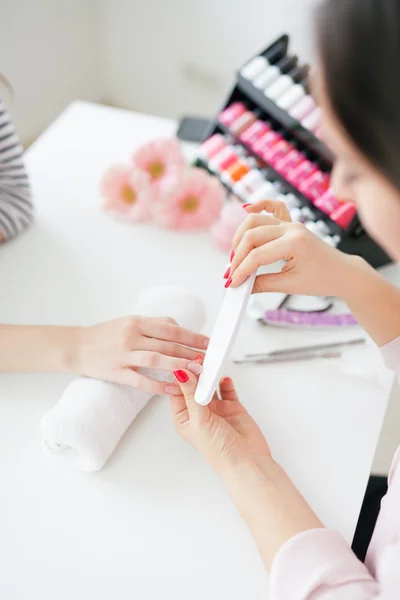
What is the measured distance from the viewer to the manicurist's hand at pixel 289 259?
0.58 metres

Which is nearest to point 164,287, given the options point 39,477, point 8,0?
point 39,477

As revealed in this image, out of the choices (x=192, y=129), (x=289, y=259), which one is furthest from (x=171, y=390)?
(x=192, y=129)

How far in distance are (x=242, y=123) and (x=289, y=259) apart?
34 centimetres

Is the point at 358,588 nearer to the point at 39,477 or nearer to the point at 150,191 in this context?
the point at 39,477

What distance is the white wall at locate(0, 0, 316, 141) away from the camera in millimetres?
1389

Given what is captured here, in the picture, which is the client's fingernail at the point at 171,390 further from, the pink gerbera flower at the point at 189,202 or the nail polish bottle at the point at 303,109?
the nail polish bottle at the point at 303,109

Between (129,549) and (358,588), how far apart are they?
8.0 inches

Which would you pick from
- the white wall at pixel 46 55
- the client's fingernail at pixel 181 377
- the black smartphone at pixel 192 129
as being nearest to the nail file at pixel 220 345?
the client's fingernail at pixel 181 377

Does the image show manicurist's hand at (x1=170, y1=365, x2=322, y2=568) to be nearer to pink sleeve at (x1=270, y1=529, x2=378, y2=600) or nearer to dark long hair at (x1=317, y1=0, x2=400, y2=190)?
pink sleeve at (x1=270, y1=529, x2=378, y2=600)

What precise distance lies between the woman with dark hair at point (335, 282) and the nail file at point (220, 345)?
2 cm

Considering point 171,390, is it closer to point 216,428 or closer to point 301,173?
point 216,428

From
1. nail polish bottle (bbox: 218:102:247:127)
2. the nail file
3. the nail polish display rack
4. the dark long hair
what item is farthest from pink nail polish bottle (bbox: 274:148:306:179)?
the dark long hair

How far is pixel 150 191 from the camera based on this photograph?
2.71 ft

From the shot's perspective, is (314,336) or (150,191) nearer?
(314,336)
